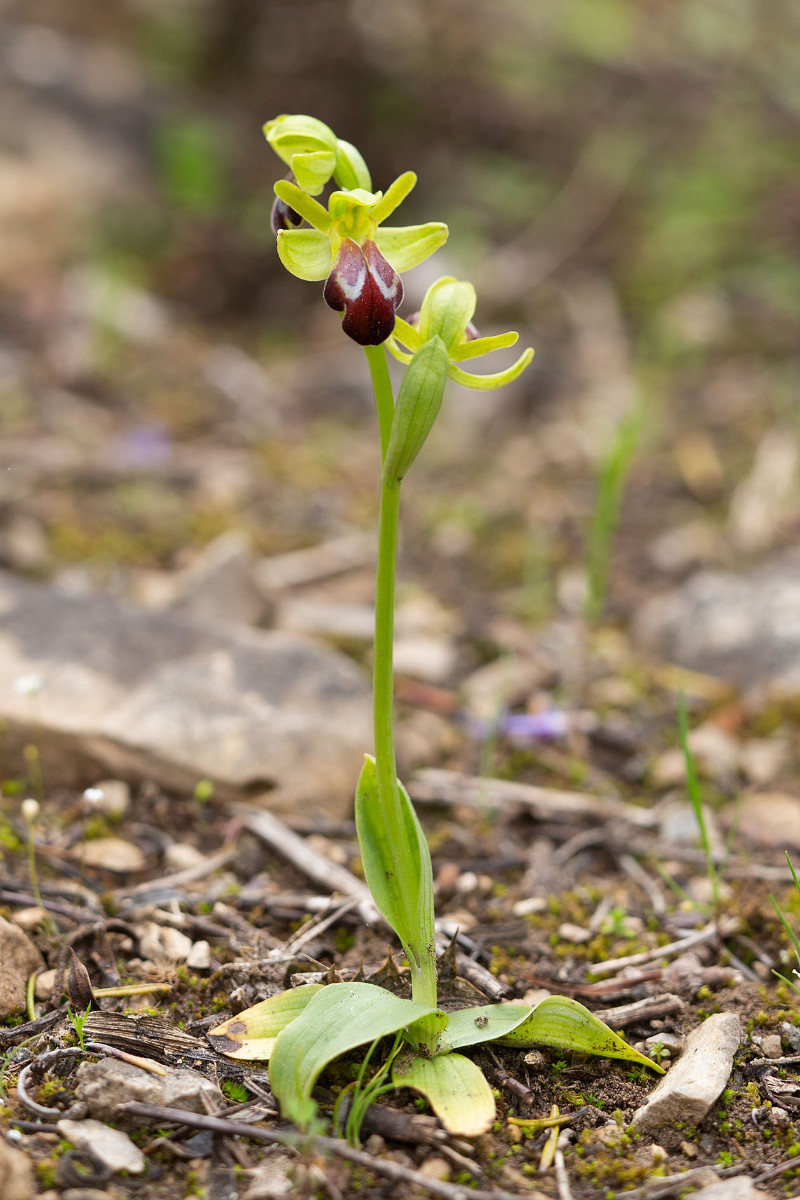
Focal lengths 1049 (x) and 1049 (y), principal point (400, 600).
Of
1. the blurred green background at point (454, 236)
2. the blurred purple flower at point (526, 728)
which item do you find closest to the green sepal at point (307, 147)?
the blurred purple flower at point (526, 728)

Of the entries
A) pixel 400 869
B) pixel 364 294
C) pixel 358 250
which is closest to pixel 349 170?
pixel 358 250

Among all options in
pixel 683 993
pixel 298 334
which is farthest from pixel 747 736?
pixel 298 334

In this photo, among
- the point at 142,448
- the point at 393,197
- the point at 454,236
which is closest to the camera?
the point at 393,197

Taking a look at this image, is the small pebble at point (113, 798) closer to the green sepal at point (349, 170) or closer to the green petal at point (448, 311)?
the green petal at point (448, 311)

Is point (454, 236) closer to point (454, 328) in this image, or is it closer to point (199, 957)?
point (454, 328)

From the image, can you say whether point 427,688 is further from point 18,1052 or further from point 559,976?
point 18,1052

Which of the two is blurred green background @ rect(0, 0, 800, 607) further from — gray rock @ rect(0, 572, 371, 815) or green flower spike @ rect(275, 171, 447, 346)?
green flower spike @ rect(275, 171, 447, 346)
